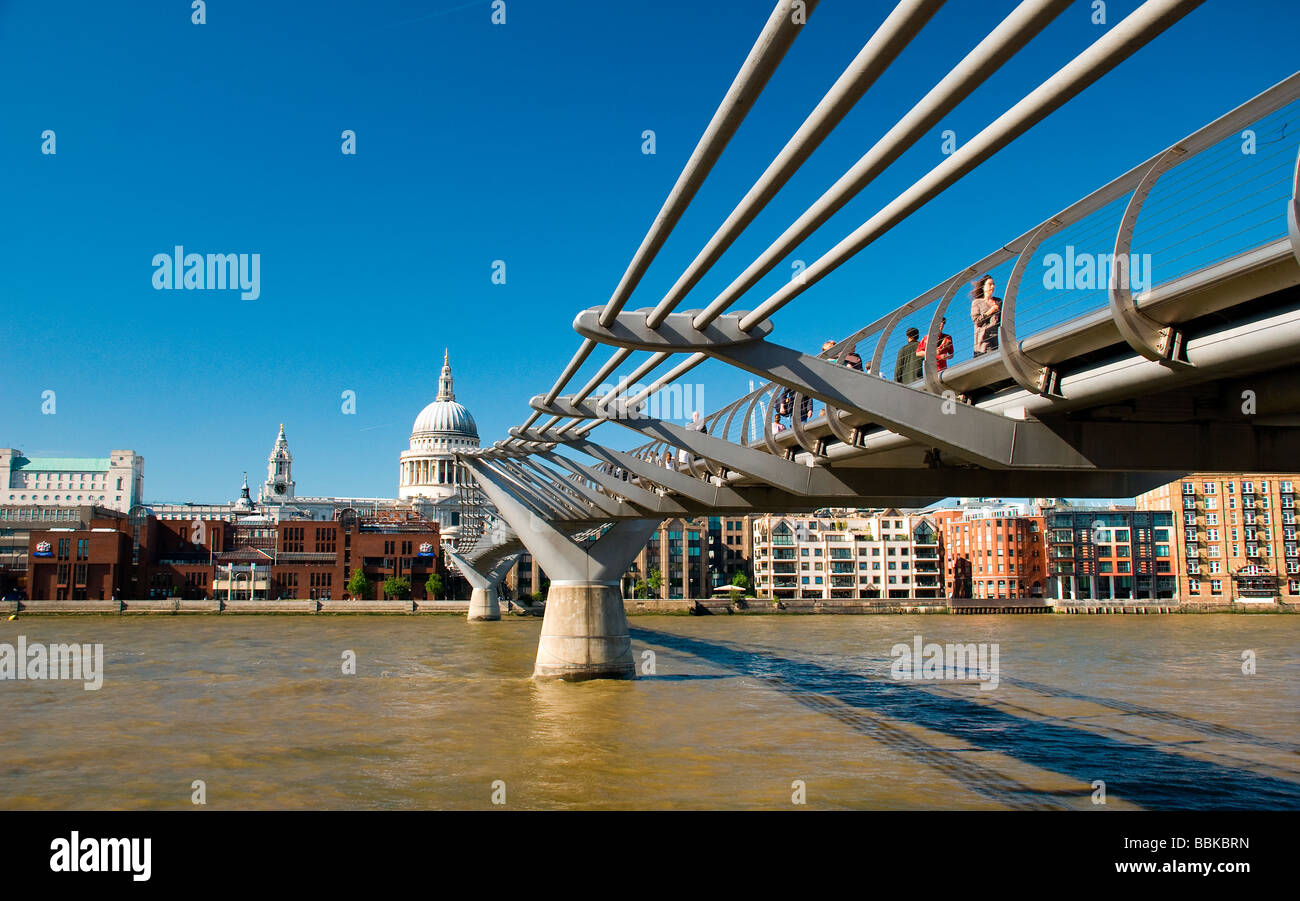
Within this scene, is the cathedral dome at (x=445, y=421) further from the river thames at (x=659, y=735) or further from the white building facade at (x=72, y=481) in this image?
the river thames at (x=659, y=735)

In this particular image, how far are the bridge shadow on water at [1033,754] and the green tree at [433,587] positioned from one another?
65510 mm

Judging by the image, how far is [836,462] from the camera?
1497 cm

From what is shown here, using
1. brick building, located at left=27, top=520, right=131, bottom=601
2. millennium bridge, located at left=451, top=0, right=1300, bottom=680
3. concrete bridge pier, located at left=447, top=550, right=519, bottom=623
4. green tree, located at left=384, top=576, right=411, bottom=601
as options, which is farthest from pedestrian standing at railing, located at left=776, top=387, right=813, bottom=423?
brick building, located at left=27, top=520, right=131, bottom=601

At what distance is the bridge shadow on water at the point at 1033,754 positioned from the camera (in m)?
14.3

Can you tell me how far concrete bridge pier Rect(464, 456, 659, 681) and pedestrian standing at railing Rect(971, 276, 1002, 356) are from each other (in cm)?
1959

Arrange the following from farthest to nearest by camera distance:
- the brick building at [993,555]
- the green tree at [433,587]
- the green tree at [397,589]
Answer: the brick building at [993,555]
the green tree at [433,587]
the green tree at [397,589]

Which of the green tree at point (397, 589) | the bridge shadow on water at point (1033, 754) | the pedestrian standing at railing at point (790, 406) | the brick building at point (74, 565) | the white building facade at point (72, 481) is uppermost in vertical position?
the white building facade at point (72, 481)

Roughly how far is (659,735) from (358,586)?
7439 cm

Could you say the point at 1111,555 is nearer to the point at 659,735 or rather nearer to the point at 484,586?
the point at 484,586

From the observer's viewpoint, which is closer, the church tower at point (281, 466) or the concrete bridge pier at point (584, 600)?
the concrete bridge pier at point (584, 600)

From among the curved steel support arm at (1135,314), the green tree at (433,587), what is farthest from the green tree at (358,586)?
the curved steel support arm at (1135,314)

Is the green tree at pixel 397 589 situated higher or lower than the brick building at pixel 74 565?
lower

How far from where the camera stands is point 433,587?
90.3 m
